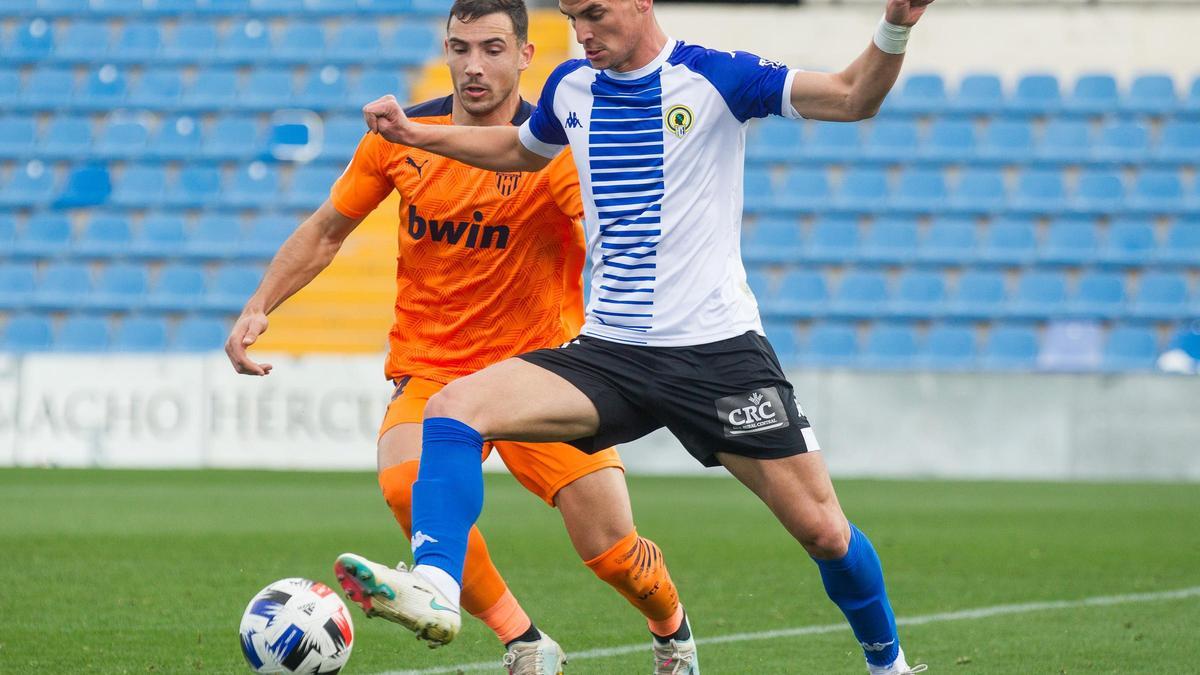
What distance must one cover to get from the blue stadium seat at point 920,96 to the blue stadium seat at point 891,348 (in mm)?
3206

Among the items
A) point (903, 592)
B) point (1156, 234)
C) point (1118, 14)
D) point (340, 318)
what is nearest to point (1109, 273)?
point (1156, 234)

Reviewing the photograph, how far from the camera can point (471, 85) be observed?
563 cm

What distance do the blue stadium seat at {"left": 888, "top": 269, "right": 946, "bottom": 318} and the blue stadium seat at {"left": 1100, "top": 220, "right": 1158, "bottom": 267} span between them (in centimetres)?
187

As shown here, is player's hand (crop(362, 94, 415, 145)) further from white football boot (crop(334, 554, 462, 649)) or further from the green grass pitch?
the green grass pitch

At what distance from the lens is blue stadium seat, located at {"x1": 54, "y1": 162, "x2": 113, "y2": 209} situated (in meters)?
21.0

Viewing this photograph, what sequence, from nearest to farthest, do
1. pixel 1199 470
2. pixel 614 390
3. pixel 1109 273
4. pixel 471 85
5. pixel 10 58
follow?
pixel 614 390, pixel 471 85, pixel 1199 470, pixel 1109 273, pixel 10 58

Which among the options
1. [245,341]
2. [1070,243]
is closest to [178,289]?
[1070,243]

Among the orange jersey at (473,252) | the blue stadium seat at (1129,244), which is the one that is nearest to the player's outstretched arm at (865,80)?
the orange jersey at (473,252)

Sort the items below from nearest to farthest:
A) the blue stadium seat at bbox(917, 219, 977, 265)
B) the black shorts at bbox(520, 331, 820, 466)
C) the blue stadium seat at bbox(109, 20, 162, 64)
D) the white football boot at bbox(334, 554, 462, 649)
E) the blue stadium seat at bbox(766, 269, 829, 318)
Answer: the white football boot at bbox(334, 554, 462, 649) < the black shorts at bbox(520, 331, 820, 466) < the blue stadium seat at bbox(766, 269, 829, 318) < the blue stadium seat at bbox(917, 219, 977, 265) < the blue stadium seat at bbox(109, 20, 162, 64)

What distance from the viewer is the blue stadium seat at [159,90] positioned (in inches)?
852

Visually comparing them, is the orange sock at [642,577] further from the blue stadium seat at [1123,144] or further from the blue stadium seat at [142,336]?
the blue stadium seat at [1123,144]

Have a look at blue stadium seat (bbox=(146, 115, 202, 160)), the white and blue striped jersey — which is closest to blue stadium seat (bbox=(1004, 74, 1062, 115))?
blue stadium seat (bbox=(146, 115, 202, 160))

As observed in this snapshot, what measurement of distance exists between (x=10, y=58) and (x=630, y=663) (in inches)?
741

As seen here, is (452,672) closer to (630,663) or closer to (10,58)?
(630,663)
